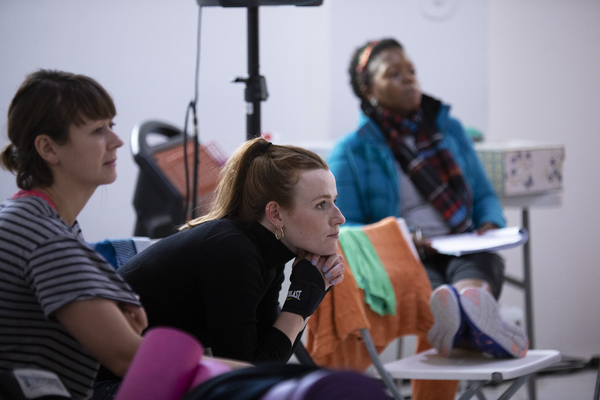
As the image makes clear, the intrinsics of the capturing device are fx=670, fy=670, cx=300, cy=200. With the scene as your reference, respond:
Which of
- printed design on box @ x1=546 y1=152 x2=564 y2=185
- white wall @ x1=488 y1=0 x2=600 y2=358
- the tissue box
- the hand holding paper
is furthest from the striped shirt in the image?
white wall @ x1=488 y1=0 x2=600 y2=358

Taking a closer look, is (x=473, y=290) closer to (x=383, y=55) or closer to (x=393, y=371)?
(x=393, y=371)

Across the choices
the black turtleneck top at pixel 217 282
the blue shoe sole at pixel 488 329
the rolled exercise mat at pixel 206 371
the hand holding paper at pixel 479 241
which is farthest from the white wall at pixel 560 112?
the rolled exercise mat at pixel 206 371

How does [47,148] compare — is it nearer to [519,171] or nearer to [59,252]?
[59,252]

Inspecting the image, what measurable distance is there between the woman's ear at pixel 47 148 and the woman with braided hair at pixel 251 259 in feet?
0.94

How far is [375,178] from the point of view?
2418mm

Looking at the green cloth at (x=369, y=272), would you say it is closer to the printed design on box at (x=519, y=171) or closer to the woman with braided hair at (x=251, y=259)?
the woman with braided hair at (x=251, y=259)

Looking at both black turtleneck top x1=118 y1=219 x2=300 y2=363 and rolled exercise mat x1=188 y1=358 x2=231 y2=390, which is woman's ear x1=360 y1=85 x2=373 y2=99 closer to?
black turtleneck top x1=118 y1=219 x2=300 y2=363

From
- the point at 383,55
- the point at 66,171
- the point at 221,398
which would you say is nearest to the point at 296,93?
the point at 383,55

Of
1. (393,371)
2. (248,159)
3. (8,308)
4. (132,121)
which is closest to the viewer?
(8,308)

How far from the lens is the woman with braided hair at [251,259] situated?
1.16 m

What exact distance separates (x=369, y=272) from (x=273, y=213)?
61cm

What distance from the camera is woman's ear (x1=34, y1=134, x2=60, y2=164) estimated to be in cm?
102

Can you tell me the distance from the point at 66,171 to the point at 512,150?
2.10m

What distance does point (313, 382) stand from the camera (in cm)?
71
